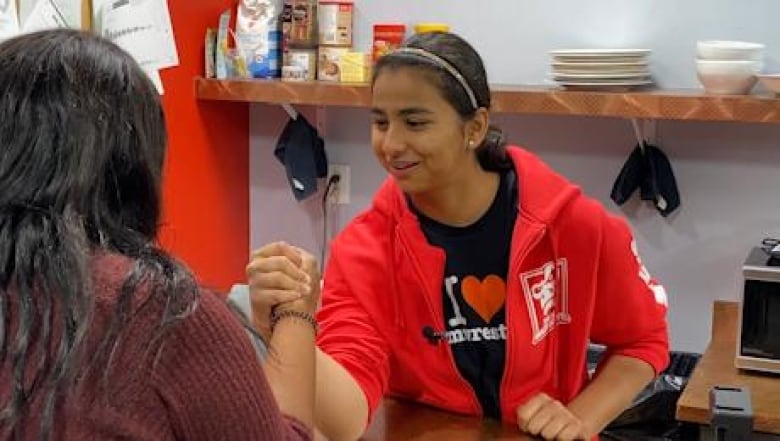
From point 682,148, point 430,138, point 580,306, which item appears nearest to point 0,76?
point 430,138

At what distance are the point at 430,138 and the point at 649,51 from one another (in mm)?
1277

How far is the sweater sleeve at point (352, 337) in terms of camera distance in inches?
61.1

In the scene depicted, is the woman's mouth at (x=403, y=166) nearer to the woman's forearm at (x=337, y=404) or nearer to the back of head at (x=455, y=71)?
the back of head at (x=455, y=71)

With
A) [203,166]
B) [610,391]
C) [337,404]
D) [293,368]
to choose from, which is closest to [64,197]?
[293,368]

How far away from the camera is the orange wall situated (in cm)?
291

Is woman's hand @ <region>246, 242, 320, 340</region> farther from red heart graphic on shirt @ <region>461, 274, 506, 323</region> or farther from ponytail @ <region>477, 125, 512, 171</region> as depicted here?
ponytail @ <region>477, 125, 512, 171</region>

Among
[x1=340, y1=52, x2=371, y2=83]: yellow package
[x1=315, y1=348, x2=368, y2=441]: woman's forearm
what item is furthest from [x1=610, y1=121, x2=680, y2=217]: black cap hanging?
[x1=315, y1=348, x2=368, y2=441]: woman's forearm

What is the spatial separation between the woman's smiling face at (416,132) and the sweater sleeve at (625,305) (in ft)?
0.90

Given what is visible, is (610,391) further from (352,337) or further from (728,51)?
(728,51)

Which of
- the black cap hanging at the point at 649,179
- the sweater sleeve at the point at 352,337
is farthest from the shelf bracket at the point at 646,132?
the sweater sleeve at the point at 352,337

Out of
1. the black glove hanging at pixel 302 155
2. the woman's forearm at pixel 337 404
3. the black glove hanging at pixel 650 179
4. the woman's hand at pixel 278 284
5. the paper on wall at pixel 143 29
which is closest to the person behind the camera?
the woman's hand at pixel 278 284

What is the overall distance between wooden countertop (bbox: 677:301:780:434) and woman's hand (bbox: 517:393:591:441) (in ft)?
1.11

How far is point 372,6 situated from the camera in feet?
9.97

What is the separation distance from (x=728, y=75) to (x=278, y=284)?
1.66 metres
